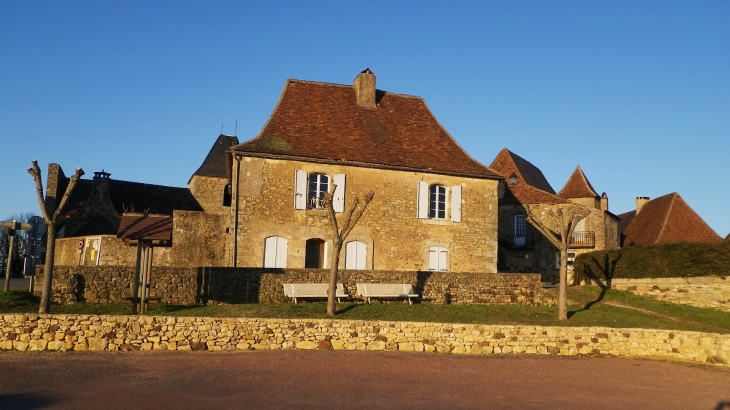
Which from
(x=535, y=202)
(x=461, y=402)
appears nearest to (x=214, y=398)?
(x=461, y=402)

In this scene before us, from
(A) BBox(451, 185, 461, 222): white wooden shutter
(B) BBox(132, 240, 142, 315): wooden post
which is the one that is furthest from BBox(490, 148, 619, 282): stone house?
(B) BBox(132, 240, 142, 315): wooden post

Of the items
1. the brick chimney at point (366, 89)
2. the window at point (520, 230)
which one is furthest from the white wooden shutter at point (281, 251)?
the window at point (520, 230)

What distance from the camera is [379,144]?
82.5 feet

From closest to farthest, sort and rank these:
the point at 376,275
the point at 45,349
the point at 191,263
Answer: the point at 45,349 → the point at 376,275 → the point at 191,263

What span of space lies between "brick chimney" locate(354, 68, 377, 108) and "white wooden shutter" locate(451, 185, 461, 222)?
4682mm

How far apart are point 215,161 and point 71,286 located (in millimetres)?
25666

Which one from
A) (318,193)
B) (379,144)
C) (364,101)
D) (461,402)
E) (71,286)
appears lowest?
(461,402)

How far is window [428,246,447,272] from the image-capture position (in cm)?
2442

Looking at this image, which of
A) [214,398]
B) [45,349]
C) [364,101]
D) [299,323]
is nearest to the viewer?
[214,398]

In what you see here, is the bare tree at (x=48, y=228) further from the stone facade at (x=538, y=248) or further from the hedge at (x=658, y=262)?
the stone facade at (x=538, y=248)

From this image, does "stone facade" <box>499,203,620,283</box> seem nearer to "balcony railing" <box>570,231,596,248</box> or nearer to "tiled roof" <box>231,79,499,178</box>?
"balcony railing" <box>570,231,596,248</box>

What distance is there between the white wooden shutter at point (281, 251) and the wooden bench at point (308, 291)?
3613 millimetres

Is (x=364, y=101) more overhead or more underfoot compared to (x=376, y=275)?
more overhead

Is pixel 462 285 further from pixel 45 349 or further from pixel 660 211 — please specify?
pixel 660 211
